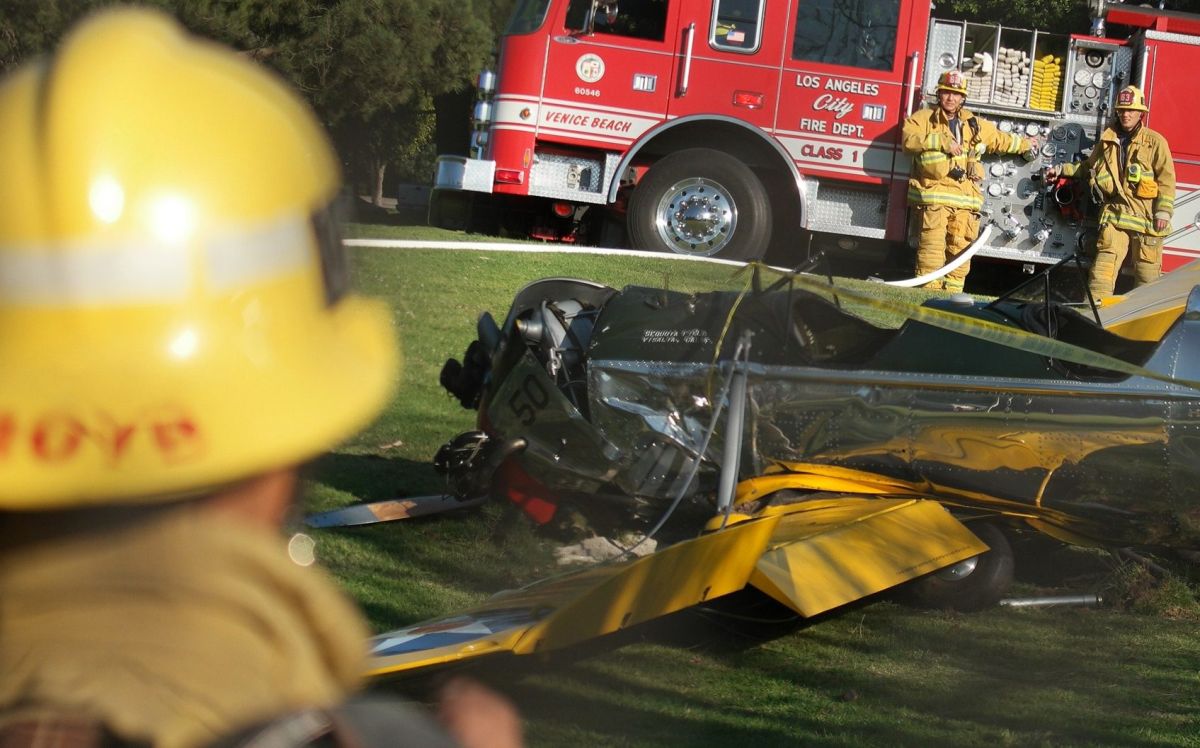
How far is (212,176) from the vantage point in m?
0.93

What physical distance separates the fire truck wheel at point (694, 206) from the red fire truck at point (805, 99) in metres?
0.38

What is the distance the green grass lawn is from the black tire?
55 mm

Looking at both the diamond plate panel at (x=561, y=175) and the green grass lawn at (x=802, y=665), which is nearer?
the green grass lawn at (x=802, y=665)

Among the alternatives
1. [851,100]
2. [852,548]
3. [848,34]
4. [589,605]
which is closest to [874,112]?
[851,100]

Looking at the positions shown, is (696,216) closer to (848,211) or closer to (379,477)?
(848,211)

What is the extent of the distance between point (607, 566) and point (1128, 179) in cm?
875

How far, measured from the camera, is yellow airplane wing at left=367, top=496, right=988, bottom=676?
→ 3586mm

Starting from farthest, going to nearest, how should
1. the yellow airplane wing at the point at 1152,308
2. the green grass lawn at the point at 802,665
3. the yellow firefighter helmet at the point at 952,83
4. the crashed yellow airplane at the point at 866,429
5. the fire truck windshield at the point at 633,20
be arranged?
1. the fire truck windshield at the point at 633,20
2. the yellow firefighter helmet at the point at 952,83
3. the yellow airplane wing at the point at 1152,308
4. the crashed yellow airplane at the point at 866,429
5. the green grass lawn at the point at 802,665

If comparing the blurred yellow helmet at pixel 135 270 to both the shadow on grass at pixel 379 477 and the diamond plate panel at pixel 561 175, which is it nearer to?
the shadow on grass at pixel 379 477

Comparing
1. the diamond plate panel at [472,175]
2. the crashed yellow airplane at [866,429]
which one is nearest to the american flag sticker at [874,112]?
the diamond plate panel at [472,175]

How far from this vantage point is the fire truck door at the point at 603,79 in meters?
11.8

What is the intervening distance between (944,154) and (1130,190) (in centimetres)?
162

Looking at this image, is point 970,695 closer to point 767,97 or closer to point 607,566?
point 607,566

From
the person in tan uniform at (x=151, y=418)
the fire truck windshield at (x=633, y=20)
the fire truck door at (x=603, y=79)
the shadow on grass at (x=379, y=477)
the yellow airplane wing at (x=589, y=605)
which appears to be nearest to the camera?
the person in tan uniform at (x=151, y=418)
